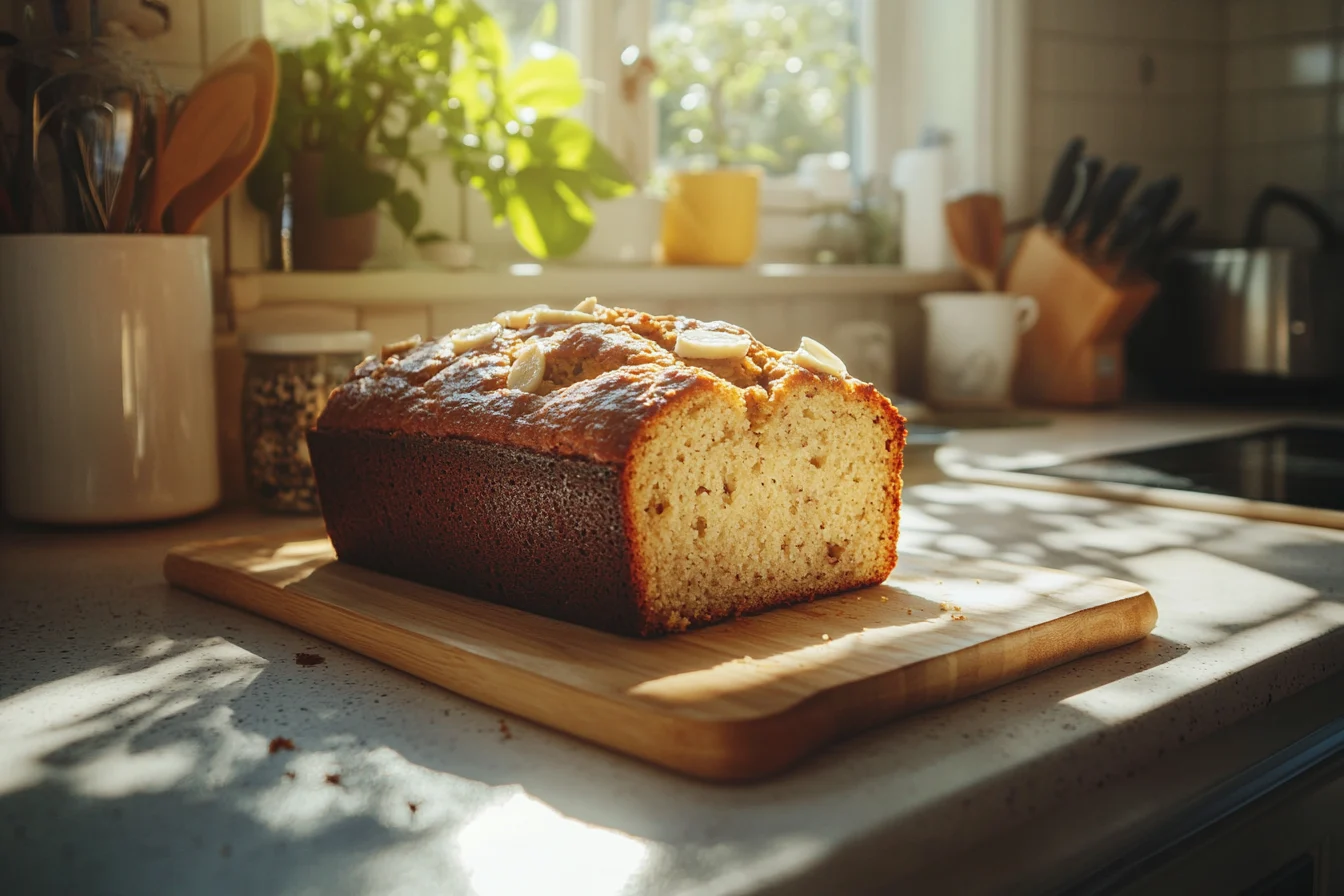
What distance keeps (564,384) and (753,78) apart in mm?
1496

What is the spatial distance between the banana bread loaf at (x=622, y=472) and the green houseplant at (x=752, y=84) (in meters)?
1.04

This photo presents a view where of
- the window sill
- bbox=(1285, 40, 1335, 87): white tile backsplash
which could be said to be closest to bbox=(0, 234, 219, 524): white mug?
the window sill

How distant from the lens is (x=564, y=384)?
0.94m

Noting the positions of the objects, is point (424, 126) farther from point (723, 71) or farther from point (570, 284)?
point (723, 71)

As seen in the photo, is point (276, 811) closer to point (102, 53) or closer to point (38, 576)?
point (38, 576)

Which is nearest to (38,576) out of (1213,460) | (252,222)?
(252,222)

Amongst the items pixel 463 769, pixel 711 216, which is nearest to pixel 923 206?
pixel 711 216

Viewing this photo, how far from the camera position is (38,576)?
108 centimetres

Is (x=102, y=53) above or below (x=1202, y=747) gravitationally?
above

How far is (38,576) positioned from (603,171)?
0.92 m

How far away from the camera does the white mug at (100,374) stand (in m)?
1.21

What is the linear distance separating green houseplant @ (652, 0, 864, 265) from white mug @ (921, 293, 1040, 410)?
0.41 meters

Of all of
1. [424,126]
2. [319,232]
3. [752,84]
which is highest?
[752,84]

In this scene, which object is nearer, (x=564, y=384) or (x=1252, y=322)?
(x=564, y=384)
